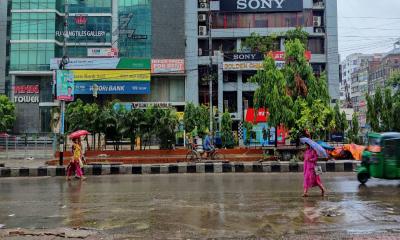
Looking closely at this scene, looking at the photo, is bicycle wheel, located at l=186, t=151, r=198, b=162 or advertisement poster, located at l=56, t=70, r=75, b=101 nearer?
advertisement poster, located at l=56, t=70, r=75, b=101

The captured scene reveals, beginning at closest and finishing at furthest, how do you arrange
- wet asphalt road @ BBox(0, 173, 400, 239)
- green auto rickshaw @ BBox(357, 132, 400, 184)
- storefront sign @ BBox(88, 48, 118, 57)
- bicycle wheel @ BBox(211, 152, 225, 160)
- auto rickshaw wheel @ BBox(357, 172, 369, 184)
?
wet asphalt road @ BBox(0, 173, 400, 239), green auto rickshaw @ BBox(357, 132, 400, 184), auto rickshaw wheel @ BBox(357, 172, 369, 184), bicycle wheel @ BBox(211, 152, 225, 160), storefront sign @ BBox(88, 48, 118, 57)

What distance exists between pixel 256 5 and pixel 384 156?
147 ft

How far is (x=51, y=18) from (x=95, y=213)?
164 feet

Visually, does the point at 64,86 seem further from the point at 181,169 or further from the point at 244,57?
the point at 244,57

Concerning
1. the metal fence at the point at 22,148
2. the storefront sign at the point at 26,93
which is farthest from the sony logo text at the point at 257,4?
the metal fence at the point at 22,148

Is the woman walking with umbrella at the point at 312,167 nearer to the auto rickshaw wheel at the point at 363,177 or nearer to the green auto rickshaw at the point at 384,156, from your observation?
the green auto rickshaw at the point at 384,156

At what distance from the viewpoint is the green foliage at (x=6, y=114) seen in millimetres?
50166

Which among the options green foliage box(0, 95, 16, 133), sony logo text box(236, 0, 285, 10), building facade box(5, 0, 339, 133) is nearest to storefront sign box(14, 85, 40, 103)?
building facade box(5, 0, 339, 133)

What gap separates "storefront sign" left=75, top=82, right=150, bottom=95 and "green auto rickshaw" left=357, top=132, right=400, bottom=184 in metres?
41.2

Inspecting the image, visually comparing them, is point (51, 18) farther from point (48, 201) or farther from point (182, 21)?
point (48, 201)

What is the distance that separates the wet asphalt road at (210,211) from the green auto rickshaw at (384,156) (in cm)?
42

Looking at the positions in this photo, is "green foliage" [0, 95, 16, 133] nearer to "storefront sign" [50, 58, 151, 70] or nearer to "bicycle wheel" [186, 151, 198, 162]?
"storefront sign" [50, 58, 151, 70]

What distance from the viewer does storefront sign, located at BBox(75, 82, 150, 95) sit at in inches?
2062

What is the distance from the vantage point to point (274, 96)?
27.2m
